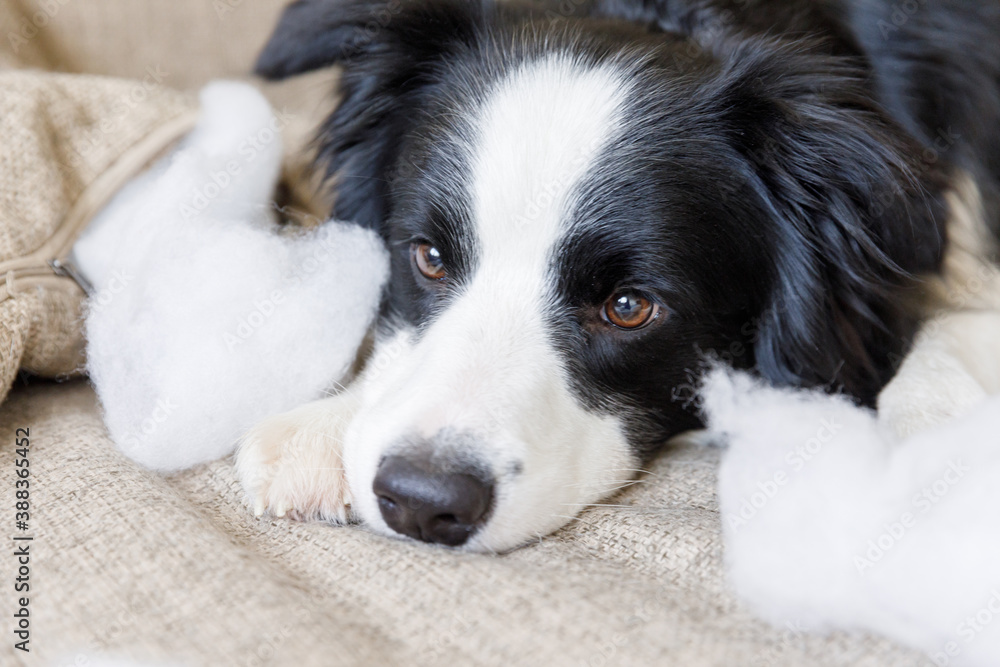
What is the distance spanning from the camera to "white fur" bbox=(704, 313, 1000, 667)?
37.7 inches

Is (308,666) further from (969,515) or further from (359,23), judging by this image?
(359,23)

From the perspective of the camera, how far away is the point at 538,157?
4.50ft

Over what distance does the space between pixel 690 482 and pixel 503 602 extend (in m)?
0.52

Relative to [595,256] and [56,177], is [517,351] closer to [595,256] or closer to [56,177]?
[595,256]

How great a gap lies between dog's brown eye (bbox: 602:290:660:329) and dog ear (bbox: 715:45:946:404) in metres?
0.27

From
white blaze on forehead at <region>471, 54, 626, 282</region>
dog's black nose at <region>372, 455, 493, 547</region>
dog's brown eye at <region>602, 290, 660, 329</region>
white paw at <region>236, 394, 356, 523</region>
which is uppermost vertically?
white blaze on forehead at <region>471, 54, 626, 282</region>

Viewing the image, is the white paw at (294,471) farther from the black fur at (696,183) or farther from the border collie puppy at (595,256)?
the black fur at (696,183)

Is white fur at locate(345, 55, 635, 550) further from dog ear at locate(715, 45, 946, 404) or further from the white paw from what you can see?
dog ear at locate(715, 45, 946, 404)

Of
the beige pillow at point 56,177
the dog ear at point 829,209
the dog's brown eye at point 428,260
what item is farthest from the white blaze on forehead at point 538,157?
the beige pillow at point 56,177

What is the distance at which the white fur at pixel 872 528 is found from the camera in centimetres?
96

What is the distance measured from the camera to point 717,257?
142 centimetres

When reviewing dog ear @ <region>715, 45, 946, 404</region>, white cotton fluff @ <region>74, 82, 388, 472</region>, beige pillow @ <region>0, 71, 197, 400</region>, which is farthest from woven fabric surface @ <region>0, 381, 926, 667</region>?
dog ear @ <region>715, 45, 946, 404</region>

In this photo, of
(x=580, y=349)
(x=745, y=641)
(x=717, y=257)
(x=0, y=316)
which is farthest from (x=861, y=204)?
(x=0, y=316)

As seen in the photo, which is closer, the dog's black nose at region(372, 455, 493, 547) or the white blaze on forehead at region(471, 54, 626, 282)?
the dog's black nose at region(372, 455, 493, 547)
